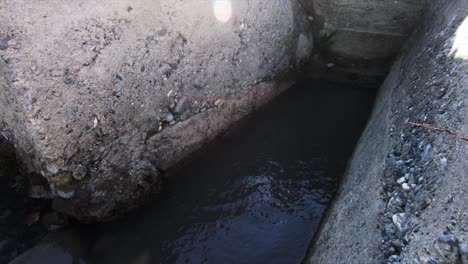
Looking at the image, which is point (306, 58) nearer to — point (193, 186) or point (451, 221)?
point (193, 186)

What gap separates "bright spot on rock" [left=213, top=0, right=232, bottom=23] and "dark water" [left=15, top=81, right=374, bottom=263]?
4.70 feet

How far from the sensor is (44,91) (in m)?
3.04

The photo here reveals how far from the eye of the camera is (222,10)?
4.37 meters

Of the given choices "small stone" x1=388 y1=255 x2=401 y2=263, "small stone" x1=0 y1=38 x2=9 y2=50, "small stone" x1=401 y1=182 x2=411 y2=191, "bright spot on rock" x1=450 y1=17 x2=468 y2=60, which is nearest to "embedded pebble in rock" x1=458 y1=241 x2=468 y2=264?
"small stone" x1=388 y1=255 x2=401 y2=263

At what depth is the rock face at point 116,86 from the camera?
3.02m

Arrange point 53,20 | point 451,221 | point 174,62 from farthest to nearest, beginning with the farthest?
point 174,62 → point 53,20 → point 451,221

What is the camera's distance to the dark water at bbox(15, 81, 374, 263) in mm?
3668

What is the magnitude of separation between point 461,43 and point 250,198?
2486 millimetres

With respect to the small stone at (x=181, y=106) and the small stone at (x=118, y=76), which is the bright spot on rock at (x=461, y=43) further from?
the small stone at (x=118, y=76)

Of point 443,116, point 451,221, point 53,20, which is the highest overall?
point 443,116

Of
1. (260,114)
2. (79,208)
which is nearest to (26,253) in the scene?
(79,208)

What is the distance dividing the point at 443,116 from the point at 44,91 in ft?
9.90

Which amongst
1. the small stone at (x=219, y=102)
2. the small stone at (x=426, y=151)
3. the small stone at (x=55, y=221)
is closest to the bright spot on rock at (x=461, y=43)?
the small stone at (x=426, y=151)

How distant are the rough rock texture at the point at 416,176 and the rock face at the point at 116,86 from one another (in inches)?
70.7
